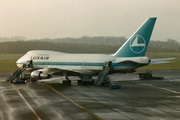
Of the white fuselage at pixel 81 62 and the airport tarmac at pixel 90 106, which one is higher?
the white fuselage at pixel 81 62

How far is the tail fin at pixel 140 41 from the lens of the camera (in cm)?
4141

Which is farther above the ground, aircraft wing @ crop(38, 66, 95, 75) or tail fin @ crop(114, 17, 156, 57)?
tail fin @ crop(114, 17, 156, 57)

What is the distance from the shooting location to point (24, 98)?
29656mm

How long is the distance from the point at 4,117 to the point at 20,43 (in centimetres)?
7461

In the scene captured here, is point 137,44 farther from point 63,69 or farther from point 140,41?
point 63,69

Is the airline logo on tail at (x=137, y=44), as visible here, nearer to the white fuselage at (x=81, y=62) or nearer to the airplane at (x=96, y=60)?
the airplane at (x=96, y=60)

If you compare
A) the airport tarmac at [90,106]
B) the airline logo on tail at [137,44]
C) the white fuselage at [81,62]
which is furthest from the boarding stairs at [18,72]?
the airline logo on tail at [137,44]

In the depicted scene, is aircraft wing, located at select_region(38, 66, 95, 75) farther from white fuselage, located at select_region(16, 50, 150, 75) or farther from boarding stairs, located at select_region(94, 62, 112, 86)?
boarding stairs, located at select_region(94, 62, 112, 86)

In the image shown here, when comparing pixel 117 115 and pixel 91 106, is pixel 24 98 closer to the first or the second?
pixel 91 106

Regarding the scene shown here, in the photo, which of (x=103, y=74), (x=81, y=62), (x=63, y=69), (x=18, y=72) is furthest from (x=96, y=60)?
(x=18, y=72)

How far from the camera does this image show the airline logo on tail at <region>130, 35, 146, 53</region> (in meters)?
41.9

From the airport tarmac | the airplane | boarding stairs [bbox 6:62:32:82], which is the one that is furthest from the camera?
boarding stairs [bbox 6:62:32:82]

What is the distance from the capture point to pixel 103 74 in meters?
41.9

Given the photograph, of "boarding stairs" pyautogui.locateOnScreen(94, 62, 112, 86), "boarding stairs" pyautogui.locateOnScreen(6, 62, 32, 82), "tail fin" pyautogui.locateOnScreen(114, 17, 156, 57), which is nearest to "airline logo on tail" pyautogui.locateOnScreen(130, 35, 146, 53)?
"tail fin" pyautogui.locateOnScreen(114, 17, 156, 57)
